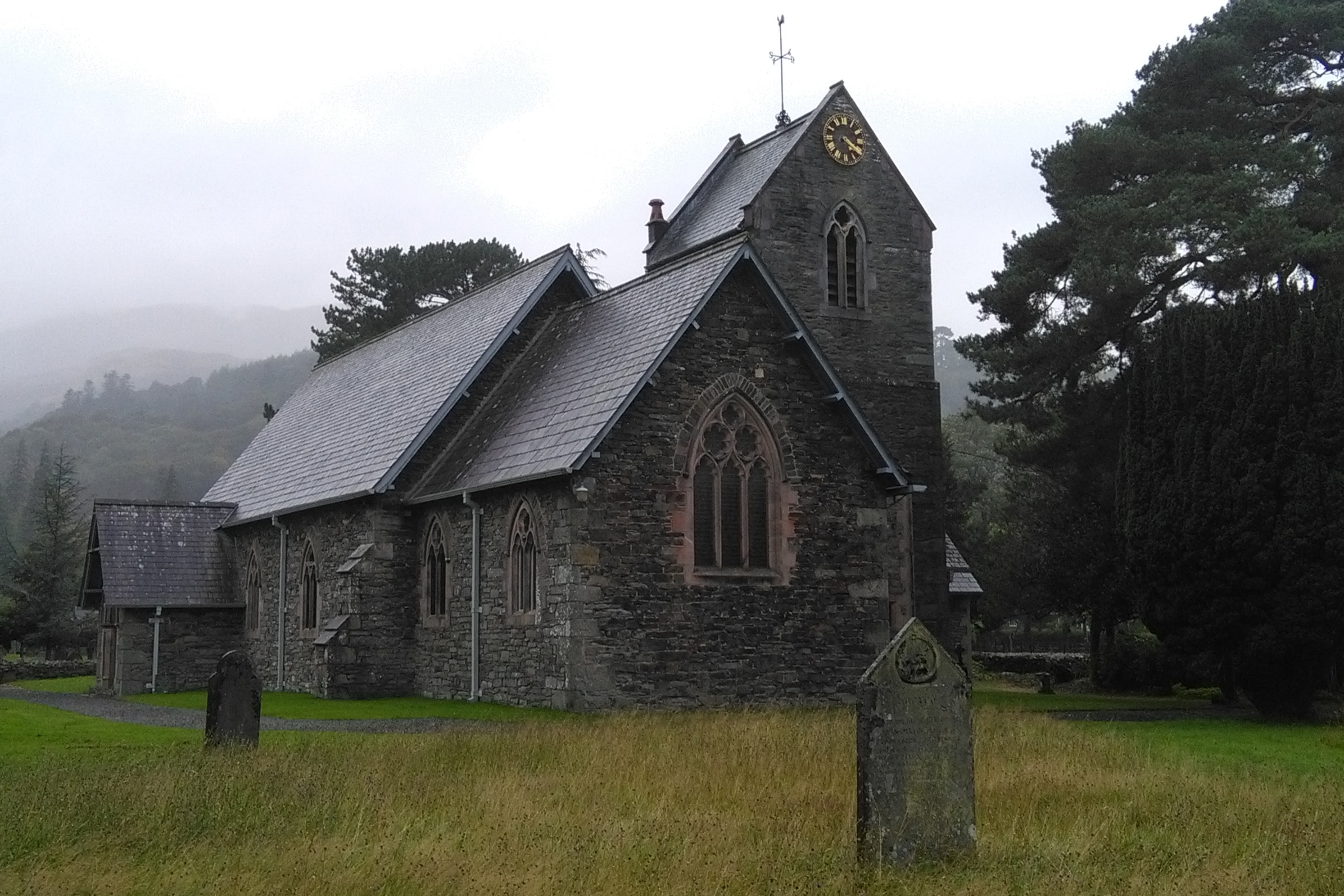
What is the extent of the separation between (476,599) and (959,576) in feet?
58.3

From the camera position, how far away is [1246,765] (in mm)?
16781

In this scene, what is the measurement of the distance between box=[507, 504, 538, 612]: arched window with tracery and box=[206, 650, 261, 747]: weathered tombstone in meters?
7.40

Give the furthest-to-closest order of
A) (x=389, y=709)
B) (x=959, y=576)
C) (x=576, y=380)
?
1. (x=959, y=576)
2. (x=576, y=380)
3. (x=389, y=709)

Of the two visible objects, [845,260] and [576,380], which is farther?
[845,260]

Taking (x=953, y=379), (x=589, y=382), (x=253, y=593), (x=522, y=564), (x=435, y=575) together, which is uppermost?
(x=953, y=379)

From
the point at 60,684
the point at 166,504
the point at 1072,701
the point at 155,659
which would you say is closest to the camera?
the point at 1072,701

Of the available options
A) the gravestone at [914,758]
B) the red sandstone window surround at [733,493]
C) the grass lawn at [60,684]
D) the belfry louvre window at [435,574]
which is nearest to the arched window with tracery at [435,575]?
the belfry louvre window at [435,574]

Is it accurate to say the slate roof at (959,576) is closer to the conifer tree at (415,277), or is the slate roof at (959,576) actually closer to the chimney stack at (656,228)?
the chimney stack at (656,228)

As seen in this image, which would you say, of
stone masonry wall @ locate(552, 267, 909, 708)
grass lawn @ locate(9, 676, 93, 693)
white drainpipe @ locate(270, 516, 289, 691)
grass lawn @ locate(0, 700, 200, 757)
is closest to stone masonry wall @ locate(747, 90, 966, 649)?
stone masonry wall @ locate(552, 267, 909, 708)

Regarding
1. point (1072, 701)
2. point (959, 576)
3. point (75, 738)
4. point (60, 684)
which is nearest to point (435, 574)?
point (75, 738)

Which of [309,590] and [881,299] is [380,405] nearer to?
[309,590]

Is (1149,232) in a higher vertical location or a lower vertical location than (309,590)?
higher

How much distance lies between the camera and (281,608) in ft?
105

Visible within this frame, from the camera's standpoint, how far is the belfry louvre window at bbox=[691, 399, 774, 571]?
24.1m
